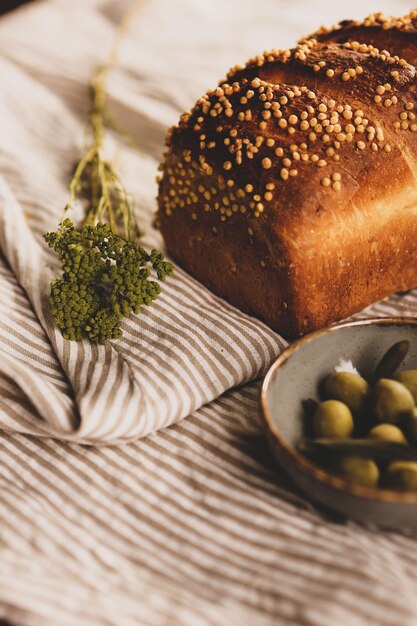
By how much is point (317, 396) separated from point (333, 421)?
3.9 inches

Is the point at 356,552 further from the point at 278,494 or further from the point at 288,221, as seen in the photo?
the point at 288,221

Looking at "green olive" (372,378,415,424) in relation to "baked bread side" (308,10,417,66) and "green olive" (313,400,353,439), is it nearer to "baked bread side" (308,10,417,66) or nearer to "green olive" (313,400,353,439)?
"green olive" (313,400,353,439)

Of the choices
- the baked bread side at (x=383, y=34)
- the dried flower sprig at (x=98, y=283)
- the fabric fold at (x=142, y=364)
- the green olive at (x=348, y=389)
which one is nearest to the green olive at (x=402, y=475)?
the green olive at (x=348, y=389)

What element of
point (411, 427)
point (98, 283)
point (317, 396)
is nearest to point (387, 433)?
point (411, 427)

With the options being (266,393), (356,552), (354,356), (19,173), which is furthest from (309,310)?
(19,173)

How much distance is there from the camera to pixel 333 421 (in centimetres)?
89

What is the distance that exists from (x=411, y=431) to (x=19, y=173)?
3.42ft

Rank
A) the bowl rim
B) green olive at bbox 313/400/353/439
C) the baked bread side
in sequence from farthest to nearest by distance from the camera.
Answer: the baked bread side, green olive at bbox 313/400/353/439, the bowl rim

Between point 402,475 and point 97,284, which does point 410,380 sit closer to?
point 402,475

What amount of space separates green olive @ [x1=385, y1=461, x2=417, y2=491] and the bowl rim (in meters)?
0.01

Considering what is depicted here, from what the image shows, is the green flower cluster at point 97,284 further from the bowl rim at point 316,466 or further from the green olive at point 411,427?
the green olive at point 411,427

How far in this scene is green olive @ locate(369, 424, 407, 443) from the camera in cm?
86

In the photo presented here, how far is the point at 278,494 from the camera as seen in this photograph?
0.92m

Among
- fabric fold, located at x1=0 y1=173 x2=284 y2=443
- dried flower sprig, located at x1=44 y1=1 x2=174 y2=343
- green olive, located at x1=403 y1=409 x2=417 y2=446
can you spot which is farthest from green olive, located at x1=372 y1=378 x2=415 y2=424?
dried flower sprig, located at x1=44 y1=1 x2=174 y2=343
